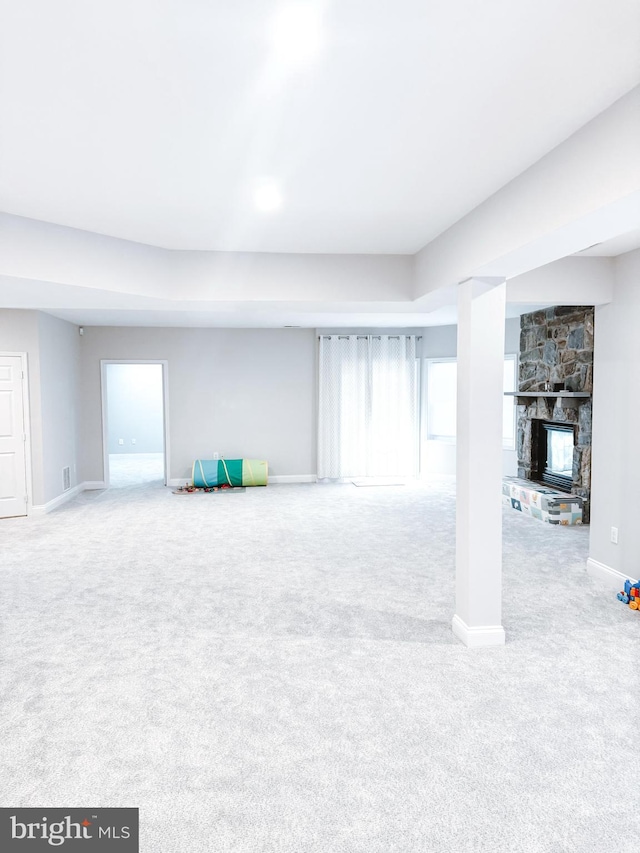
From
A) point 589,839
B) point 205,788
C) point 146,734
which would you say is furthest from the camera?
point 146,734

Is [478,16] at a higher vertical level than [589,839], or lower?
higher

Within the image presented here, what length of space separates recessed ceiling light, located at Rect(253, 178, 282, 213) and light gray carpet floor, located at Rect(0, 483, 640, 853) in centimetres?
247

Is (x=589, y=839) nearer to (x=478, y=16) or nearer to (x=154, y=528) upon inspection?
(x=478, y=16)

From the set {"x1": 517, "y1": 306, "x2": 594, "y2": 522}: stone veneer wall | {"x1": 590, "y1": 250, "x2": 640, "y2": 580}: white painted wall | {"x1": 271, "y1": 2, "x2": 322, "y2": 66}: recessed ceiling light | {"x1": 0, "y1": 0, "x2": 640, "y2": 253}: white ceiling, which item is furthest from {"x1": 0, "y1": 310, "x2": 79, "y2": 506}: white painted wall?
{"x1": 517, "y1": 306, "x2": 594, "y2": 522}: stone veneer wall

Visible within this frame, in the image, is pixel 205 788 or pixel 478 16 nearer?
pixel 478 16

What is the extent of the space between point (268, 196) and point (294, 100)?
949 millimetres

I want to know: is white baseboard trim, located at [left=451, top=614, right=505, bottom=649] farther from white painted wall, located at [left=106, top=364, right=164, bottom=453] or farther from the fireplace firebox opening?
white painted wall, located at [left=106, top=364, right=164, bottom=453]

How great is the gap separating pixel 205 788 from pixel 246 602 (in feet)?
5.96

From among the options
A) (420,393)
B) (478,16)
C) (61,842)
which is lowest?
(61,842)

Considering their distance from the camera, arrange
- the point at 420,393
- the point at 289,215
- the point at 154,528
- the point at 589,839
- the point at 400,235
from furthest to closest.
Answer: the point at 420,393 → the point at 154,528 → the point at 400,235 → the point at 289,215 → the point at 589,839

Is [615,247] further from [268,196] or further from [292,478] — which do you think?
[292,478]

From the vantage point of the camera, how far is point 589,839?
1850mm

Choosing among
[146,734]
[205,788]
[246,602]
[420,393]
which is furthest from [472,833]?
[420,393]

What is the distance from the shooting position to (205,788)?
6.83 feet
